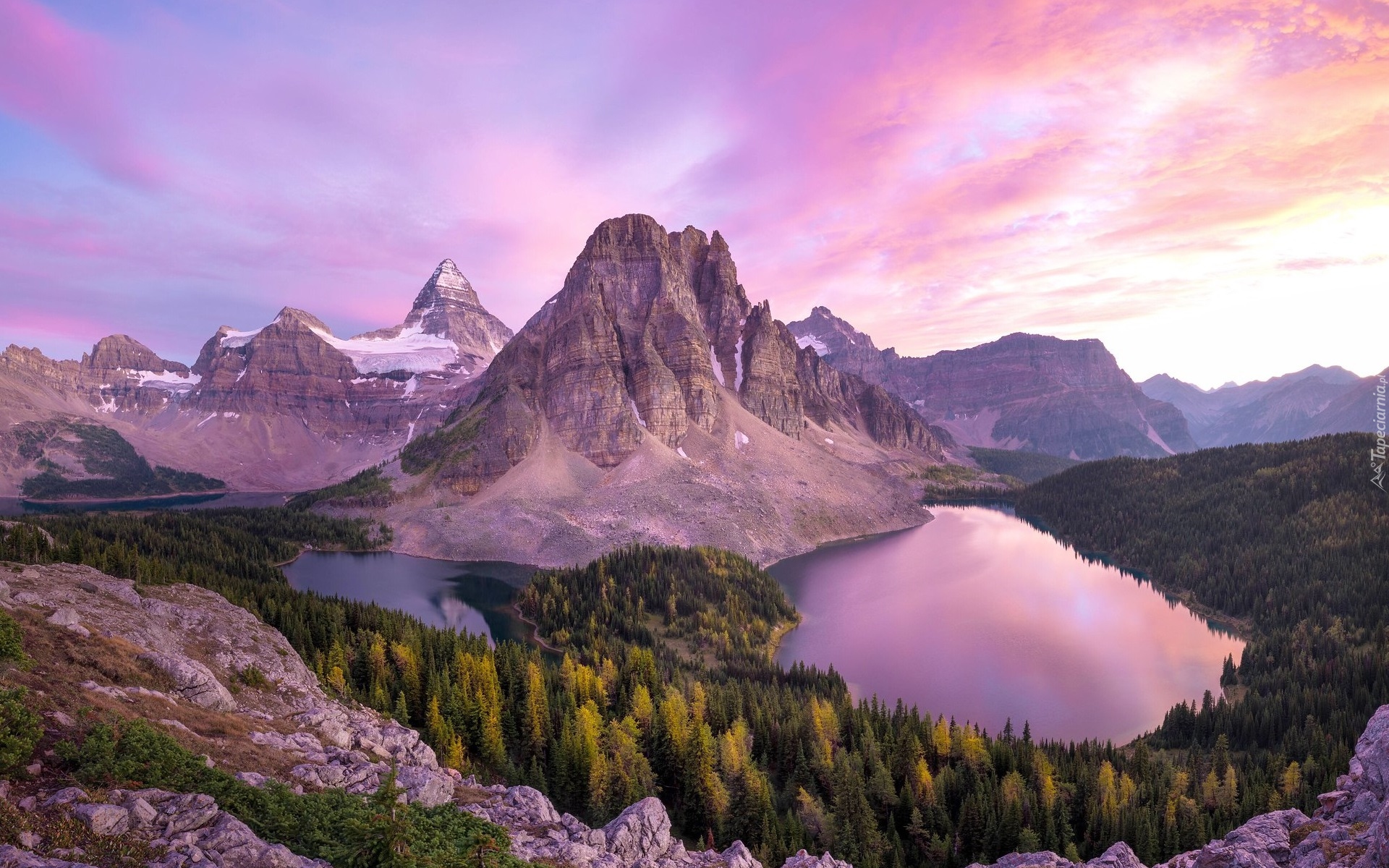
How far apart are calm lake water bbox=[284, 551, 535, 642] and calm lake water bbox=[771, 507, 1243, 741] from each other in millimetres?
41395

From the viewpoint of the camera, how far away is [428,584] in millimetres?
105500

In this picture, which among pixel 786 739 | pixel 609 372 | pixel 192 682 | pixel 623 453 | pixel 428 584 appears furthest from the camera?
pixel 609 372

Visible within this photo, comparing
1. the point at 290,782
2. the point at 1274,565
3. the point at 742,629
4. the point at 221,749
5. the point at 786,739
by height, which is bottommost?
the point at 742,629

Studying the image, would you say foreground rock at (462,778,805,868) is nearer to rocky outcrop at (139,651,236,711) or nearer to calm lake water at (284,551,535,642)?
rocky outcrop at (139,651,236,711)

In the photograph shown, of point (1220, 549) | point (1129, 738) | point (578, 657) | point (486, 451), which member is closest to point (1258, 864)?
point (1129, 738)

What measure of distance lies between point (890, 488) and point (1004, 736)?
133104 mm

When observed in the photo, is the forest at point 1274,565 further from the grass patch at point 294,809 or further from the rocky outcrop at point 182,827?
the rocky outcrop at point 182,827

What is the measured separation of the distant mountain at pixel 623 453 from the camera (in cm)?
12900

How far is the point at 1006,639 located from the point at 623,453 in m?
95.0

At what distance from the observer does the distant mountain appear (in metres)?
129

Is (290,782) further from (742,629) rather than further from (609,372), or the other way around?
(609,372)

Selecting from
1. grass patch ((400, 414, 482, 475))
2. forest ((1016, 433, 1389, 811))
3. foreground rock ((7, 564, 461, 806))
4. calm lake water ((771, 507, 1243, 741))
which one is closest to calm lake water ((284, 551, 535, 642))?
grass patch ((400, 414, 482, 475))

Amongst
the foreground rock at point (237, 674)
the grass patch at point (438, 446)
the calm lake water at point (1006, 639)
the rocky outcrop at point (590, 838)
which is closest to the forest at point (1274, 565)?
the calm lake water at point (1006, 639)

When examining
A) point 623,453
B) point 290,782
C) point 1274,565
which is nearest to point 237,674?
point 290,782
